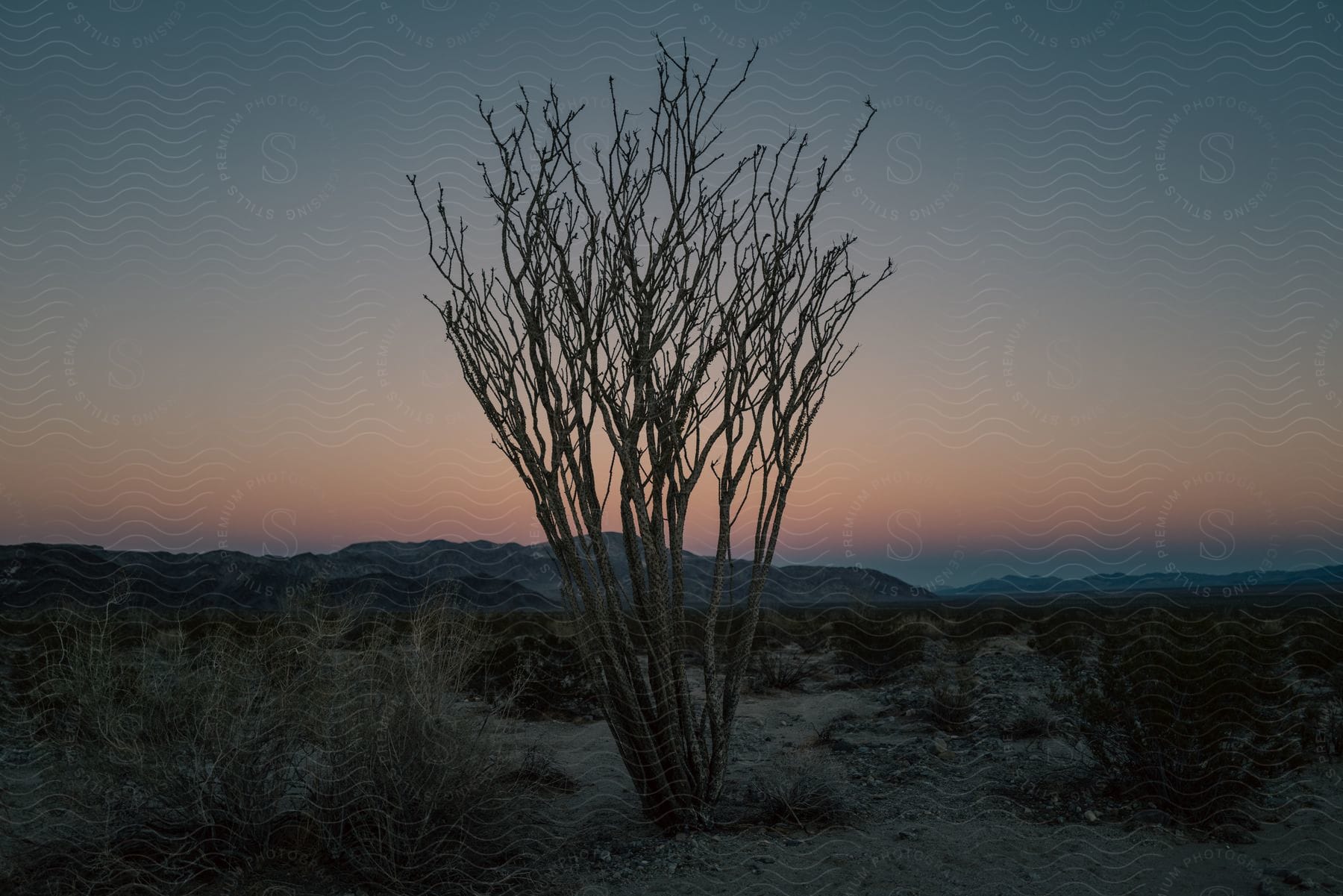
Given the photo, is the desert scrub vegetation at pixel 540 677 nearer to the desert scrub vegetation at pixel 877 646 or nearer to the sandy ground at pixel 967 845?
the sandy ground at pixel 967 845

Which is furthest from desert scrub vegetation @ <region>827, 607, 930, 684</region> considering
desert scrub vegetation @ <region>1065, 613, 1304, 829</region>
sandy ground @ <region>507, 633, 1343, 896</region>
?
desert scrub vegetation @ <region>1065, 613, 1304, 829</region>

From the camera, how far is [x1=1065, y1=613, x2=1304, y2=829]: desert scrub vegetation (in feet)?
15.4

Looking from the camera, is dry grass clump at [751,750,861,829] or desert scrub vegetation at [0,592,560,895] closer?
desert scrub vegetation at [0,592,560,895]

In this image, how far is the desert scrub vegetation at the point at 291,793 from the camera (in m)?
3.60

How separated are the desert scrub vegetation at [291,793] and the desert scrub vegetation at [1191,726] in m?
3.56

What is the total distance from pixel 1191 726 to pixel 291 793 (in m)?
5.19

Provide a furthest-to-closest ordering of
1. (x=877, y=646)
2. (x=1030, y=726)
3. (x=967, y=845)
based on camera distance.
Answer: (x=877, y=646)
(x=1030, y=726)
(x=967, y=845)

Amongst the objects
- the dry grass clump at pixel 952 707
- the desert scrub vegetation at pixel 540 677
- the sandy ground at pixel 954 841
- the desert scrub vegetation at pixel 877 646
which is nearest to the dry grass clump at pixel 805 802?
the sandy ground at pixel 954 841

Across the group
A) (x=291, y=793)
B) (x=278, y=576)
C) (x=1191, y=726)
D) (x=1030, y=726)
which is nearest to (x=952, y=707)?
(x=1030, y=726)

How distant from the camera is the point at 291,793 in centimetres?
424

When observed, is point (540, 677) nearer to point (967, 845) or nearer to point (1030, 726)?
point (1030, 726)

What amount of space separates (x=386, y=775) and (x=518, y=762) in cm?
175

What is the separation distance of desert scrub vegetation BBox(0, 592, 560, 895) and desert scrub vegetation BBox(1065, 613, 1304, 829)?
356 cm

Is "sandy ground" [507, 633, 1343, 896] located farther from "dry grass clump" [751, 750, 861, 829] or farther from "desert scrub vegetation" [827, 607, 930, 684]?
"desert scrub vegetation" [827, 607, 930, 684]
